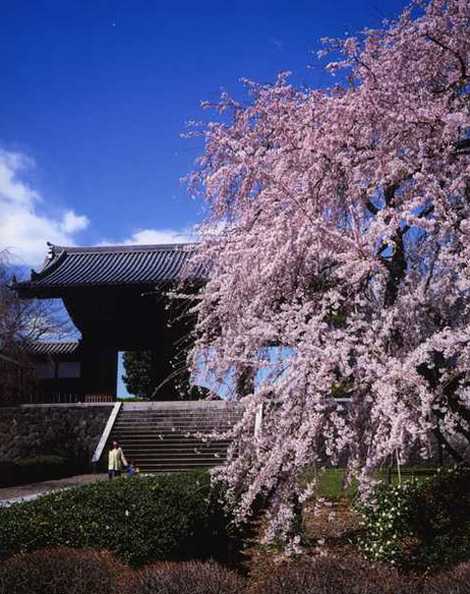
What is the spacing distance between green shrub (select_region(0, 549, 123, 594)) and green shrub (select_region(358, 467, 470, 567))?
345cm

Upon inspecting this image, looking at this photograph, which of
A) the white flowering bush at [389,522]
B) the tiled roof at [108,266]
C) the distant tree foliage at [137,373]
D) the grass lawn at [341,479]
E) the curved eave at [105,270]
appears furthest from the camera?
the distant tree foliage at [137,373]

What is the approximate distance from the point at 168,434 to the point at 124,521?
47.6ft

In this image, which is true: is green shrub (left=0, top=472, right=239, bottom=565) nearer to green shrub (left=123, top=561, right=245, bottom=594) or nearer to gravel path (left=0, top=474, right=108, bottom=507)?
green shrub (left=123, top=561, right=245, bottom=594)

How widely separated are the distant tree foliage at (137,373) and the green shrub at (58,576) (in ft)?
120

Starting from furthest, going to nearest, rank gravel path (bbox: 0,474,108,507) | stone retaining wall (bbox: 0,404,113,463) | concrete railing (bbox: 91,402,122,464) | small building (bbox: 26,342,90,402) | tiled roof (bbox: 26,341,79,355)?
1. tiled roof (bbox: 26,341,79,355)
2. small building (bbox: 26,342,90,402)
3. stone retaining wall (bbox: 0,404,113,463)
4. concrete railing (bbox: 91,402,122,464)
5. gravel path (bbox: 0,474,108,507)

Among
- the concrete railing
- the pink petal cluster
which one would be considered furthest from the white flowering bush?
the concrete railing

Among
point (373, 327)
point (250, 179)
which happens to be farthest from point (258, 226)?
point (373, 327)

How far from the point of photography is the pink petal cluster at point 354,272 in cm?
626

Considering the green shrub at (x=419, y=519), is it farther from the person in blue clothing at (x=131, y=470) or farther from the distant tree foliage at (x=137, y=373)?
the distant tree foliage at (x=137, y=373)

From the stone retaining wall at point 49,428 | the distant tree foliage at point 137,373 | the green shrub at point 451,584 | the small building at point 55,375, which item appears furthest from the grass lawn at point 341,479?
the distant tree foliage at point 137,373

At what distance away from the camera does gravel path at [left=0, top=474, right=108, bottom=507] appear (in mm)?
16108

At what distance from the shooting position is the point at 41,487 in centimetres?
1794

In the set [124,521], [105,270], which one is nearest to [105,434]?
[105,270]

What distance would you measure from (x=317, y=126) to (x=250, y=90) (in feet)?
5.14
